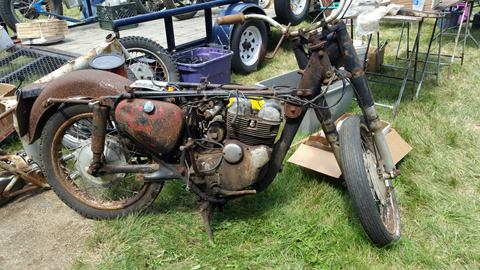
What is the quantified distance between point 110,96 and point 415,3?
10.7ft

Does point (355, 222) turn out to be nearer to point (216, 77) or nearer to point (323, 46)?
point (323, 46)

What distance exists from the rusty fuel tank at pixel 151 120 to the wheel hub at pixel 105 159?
324mm

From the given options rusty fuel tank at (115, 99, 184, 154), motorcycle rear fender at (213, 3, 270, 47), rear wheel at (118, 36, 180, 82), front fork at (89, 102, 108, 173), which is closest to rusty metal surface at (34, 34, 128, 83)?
rear wheel at (118, 36, 180, 82)

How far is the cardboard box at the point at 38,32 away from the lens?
4535 millimetres

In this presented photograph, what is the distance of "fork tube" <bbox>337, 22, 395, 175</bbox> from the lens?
1900 mm

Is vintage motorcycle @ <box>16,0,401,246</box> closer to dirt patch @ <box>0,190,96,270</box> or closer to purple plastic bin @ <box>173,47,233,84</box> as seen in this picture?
dirt patch @ <box>0,190,96,270</box>

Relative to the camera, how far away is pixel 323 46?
1.86 meters

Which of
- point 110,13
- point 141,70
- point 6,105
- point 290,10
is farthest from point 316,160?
point 110,13

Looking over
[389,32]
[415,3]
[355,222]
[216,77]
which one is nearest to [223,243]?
[355,222]

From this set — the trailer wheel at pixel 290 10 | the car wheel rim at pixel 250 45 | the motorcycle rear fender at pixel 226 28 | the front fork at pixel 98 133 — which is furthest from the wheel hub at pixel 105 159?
the trailer wheel at pixel 290 10

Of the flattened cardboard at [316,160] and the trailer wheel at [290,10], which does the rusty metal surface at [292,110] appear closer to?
the flattened cardboard at [316,160]

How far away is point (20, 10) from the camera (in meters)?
6.46

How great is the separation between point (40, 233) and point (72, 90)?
1013 millimetres

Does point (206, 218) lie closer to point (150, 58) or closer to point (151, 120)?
point (151, 120)
